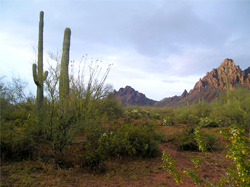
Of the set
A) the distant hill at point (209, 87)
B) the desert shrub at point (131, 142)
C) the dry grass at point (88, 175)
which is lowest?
the dry grass at point (88, 175)

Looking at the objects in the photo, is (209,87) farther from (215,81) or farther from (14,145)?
(14,145)

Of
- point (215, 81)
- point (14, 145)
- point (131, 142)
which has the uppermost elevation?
point (215, 81)

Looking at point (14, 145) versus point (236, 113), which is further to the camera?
point (236, 113)

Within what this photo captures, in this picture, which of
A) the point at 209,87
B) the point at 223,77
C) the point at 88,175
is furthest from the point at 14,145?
the point at 223,77

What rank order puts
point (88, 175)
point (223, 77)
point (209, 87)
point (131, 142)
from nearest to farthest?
point (88, 175), point (131, 142), point (223, 77), point (209, 87)

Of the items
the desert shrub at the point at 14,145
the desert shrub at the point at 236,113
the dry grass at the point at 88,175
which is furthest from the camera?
the desert shrub at the point at 236,113

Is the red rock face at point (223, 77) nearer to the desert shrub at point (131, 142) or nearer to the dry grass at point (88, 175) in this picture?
the desert shrub at point (131, 142)

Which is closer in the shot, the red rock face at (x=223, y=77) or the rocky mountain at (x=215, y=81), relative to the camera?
the rocky mountain at (x=215, y=81)

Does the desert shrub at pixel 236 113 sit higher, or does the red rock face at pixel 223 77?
the red rock face at pixel 223 77

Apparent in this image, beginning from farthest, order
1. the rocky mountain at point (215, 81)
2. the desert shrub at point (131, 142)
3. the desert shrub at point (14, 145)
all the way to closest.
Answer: the rocky mountain at point (215, 81) < the desert shrub at point (131, 142) < the desert shrub at point (14, 145)

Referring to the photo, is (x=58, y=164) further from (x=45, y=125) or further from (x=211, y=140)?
(x=211, y=140)

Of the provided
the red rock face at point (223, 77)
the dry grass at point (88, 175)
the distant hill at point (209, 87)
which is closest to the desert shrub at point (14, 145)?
the dry grass at point (88, 175)

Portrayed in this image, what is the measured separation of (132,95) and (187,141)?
46.2m

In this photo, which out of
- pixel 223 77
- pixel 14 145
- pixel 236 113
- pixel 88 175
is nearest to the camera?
pixel 88 175
